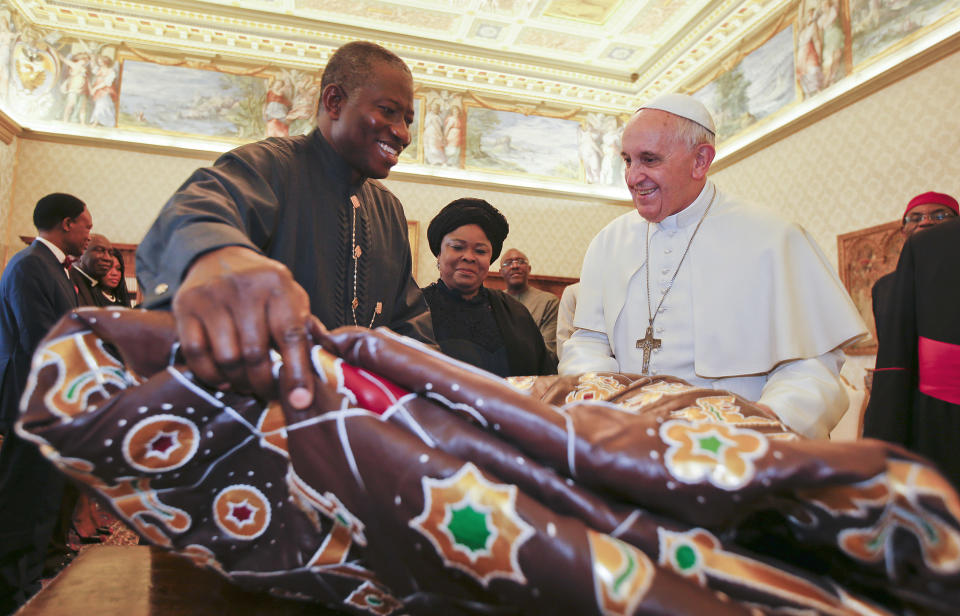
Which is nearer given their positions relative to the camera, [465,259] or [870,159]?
[465,259]

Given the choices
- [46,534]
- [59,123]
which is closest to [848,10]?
[46,534]

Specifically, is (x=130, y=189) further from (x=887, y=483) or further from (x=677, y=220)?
(x=887, y=483)

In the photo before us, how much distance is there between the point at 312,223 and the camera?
6.62 feet

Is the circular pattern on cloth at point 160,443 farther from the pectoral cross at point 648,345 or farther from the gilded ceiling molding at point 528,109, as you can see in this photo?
the gilded ceiling molding at point 528,109

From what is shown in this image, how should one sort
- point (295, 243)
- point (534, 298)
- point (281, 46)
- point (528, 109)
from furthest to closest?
1. point (528, 109)
2. point (281, 46)
3. point (534, 298)
4. point (295, 243)

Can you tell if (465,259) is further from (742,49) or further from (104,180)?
(104,180)

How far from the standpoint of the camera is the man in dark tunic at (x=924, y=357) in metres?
2.79

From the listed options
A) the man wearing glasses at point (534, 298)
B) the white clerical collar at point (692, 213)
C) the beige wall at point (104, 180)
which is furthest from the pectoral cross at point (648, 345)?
the beige wall at point (104, 180)

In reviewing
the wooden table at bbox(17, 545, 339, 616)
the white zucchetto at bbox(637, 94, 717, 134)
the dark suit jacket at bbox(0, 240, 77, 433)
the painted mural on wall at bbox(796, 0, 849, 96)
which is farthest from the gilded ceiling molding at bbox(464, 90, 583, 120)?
the wooden table at bbox(17, 545, 339, 616)

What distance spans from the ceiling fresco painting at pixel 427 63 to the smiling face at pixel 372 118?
8159 millimetres

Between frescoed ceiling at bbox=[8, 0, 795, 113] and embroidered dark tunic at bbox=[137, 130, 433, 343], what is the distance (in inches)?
334

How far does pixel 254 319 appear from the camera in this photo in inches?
32.7

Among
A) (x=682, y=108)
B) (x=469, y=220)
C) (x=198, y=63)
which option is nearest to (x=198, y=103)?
(x=198, y=63)

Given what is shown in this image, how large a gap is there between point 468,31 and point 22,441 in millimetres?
9028
